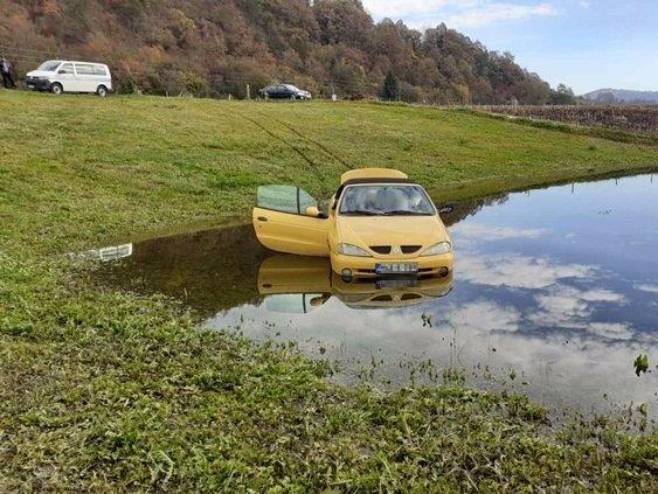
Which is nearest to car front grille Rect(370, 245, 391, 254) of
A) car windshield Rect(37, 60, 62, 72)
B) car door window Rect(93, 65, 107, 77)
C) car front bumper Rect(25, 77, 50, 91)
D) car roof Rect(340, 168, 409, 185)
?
car roof Rect(340, 168, 409, 185)

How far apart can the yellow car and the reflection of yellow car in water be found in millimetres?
210

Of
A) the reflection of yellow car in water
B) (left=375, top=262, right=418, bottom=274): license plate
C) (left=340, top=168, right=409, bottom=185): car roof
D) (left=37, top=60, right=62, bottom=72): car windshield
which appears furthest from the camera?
(left=37, top=60, right=62, bottom=72): car windshield

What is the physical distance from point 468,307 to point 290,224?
4065 millimetres

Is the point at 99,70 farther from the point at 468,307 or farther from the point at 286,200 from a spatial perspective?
the point at 468,307

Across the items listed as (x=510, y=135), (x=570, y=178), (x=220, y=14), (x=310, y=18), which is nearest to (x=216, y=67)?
(x=220, y=14)

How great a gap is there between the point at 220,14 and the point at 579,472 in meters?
101

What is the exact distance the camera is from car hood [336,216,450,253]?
899 cm

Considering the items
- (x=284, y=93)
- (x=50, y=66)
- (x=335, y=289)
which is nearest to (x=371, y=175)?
(x=335, y=289)

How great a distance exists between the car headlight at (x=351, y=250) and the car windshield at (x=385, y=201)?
1.15m

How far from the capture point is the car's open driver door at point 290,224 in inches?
423

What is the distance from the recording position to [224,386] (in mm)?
5496

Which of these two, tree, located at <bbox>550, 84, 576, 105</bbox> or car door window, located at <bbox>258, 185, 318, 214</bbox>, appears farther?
tree, located at <bbox>550, 84, 576, 105</bbox>

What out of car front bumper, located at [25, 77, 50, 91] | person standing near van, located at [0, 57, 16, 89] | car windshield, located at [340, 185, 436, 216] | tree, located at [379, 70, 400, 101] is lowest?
car windshield, located at [340, 185, 436, 216]

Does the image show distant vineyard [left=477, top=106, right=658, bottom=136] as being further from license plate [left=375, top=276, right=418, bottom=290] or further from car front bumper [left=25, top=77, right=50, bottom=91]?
license plate [left=375, top=276, right=418, bottom=290]
